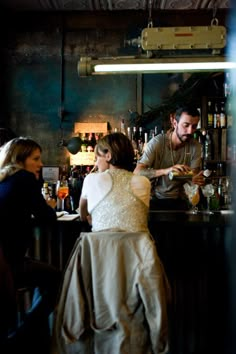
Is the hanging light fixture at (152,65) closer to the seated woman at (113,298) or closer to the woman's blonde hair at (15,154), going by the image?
the woman's blonde hair at (15,154)

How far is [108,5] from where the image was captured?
5691mm

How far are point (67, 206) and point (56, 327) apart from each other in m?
1.49

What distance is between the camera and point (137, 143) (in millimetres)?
5500

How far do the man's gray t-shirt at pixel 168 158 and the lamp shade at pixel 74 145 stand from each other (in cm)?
195

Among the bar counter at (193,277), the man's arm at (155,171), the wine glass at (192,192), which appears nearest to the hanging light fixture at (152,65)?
the man's arm at (155,171)

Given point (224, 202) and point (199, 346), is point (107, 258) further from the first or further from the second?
point (224, 202)

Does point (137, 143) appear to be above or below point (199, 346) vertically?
above

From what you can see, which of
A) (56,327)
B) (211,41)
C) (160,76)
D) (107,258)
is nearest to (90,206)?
(107,258)

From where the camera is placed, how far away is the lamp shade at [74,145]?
17.7ft

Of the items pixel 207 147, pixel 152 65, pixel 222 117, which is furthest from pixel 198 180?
pixel 222 117

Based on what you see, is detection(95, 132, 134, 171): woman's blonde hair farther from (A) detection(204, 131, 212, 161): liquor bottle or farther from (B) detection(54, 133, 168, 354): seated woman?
(A) detection(204, 131, 212, 161): liquor bottle

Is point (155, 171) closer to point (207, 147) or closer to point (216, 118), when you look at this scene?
point (207, 147)

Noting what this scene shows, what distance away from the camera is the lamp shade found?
17.7ft

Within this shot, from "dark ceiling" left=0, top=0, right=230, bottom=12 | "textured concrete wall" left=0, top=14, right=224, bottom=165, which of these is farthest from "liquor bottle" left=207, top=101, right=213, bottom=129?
"dark ceiling" left=0, top=0, right=230, bottom=12
